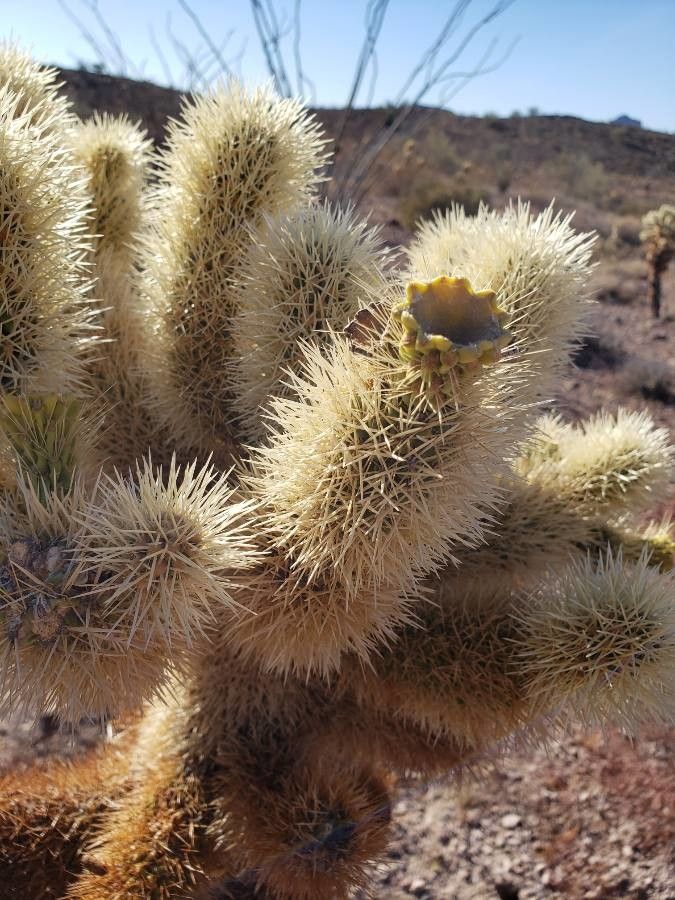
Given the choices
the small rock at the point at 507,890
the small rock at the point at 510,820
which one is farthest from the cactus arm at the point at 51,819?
the small rock at the point at 510,820

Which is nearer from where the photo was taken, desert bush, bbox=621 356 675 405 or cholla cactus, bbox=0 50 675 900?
cholla cactus, bbox=0 50 675 900

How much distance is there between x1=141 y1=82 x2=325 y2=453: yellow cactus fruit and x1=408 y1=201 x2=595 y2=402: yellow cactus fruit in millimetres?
460

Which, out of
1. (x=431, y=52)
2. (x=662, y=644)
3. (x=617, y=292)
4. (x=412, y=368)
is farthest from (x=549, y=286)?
(x=617, y=292)

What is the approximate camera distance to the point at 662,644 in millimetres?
1466

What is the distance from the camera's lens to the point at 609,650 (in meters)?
1.48

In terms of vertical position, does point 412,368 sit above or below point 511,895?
above

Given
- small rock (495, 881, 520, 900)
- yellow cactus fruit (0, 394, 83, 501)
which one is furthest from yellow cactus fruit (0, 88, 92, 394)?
small rock (495, 881, 520, 900)

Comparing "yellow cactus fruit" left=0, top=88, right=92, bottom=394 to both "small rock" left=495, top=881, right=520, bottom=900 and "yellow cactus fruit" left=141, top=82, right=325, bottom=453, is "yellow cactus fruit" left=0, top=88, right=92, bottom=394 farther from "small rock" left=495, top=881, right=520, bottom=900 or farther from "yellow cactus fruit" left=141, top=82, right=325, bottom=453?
"small rock" left=495, top=881, right=520, bottom=900

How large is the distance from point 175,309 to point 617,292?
1083 centimetres

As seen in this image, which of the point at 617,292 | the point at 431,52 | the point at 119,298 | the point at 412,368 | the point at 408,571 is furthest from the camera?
the point at 617,292

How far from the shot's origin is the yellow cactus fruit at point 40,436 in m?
1.24

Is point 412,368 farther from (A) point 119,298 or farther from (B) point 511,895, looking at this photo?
(B) point 511,895

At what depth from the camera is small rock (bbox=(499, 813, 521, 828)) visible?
2986 millimetres

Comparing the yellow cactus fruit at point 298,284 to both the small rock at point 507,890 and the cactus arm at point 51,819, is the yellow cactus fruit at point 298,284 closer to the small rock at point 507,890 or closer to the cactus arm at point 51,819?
the cactus arm at point 51,819
